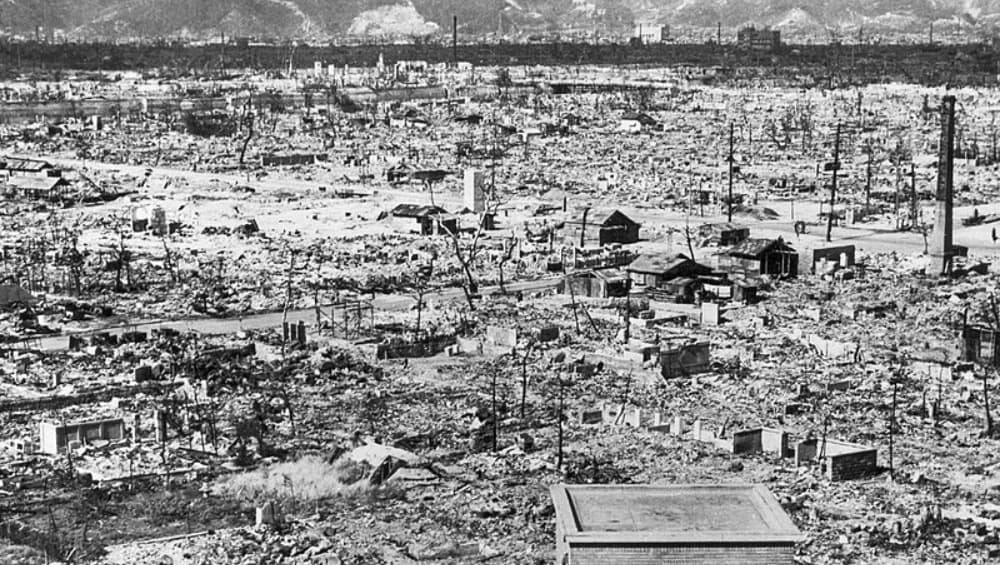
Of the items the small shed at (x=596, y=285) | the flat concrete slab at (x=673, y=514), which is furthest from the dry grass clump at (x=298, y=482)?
the small shed at (x=596, y=285)

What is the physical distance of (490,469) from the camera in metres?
16.0

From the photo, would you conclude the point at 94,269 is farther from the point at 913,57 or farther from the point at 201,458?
the point at 913,57

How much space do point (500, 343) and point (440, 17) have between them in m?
157

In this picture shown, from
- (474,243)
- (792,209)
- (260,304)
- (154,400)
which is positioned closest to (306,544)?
(154,400)

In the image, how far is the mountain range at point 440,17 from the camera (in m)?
159

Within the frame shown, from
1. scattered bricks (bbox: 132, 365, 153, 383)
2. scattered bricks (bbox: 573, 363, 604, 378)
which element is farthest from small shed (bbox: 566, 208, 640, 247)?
scattered bricks (bbox: 132, 365, 153, 383)

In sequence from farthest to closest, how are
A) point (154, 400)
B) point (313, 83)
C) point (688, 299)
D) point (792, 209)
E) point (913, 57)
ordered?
point (913, 57) < point (313, 83) < point (792, 209) < point (688, 299) < point (154, 400)

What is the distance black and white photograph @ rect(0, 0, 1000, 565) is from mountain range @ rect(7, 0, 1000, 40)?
108m

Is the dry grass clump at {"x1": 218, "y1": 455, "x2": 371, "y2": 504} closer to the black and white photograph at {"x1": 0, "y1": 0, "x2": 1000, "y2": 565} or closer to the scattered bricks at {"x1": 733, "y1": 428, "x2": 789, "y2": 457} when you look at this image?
the black and white photograph at {"x1": 0, "y1": 0, "x2": 1000, "y2": 565}

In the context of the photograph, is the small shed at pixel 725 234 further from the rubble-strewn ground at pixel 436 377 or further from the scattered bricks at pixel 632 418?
the scattered bricks at pixel 632 418

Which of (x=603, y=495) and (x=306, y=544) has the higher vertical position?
(x=603, y=495)

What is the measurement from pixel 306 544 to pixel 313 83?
64099 mm

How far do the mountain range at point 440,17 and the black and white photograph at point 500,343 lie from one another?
108179 millimetres

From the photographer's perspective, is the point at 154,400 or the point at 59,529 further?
the point at 154,400
